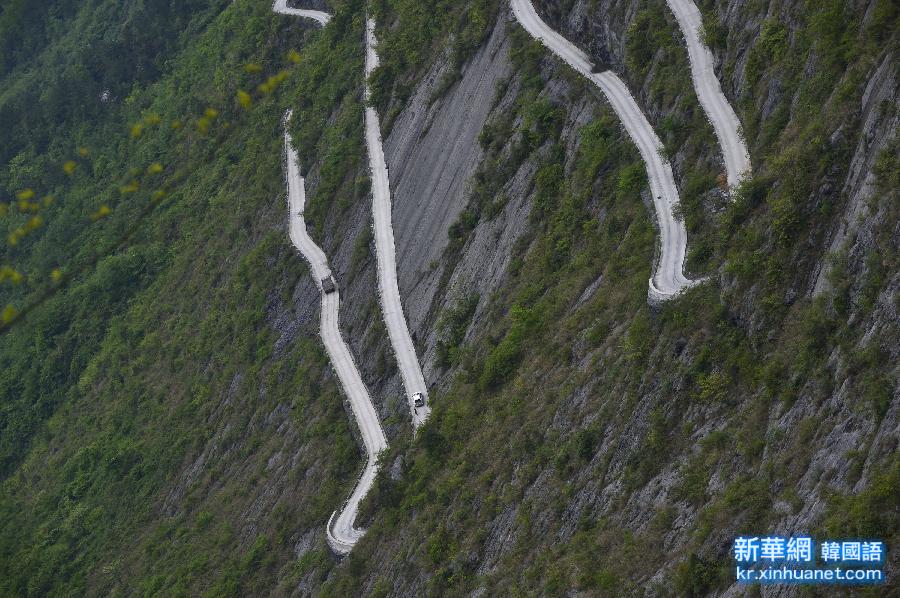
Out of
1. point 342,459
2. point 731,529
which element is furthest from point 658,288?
point 342,459

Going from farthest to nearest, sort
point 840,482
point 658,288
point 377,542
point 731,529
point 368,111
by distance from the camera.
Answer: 1. point 368,111
2. point 377,542
3. point 658,288
4. point 731,529
5. point 840,482

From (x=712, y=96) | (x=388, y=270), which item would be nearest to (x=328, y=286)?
(x=388, y=270)

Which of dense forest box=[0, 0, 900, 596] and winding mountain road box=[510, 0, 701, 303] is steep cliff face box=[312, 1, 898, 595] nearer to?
dense forest box=[0, 0, 900, 596]

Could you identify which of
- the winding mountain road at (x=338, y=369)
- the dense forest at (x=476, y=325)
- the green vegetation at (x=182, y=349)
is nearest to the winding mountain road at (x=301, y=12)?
the green vegetation at (x=182, y=349)

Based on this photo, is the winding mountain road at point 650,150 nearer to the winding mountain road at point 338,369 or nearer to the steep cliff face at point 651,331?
the steep cliff face at point 651,331

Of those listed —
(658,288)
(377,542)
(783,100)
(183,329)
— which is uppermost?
(783,100)

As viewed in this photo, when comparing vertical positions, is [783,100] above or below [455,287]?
above

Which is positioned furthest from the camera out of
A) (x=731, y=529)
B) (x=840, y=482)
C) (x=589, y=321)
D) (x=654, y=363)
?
(x=589, y=321)

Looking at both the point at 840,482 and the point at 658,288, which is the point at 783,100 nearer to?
the point at 658,288
